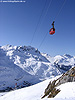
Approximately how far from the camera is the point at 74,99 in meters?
8.89

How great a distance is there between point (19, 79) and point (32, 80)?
51.7 feet

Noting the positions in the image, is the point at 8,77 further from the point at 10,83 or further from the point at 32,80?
the point at 32,80

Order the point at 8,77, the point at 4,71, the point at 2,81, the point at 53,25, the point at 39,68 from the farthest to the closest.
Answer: the point at 39,68, the point at 4,71, the point at 8,77, the point at 2,81, the point at 53,25

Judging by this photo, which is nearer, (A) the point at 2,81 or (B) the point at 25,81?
(A) the point at 2,81

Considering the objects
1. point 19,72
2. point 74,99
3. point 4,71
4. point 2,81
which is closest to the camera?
point 74,99

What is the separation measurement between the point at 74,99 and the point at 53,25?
27.6 ft

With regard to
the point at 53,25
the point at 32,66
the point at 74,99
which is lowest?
the point at 74,99

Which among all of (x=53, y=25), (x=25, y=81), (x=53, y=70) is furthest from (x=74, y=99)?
(x=53, y=70)

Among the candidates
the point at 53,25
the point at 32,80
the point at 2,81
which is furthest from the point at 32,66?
the point at 53,25

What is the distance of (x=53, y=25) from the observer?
39.3ft

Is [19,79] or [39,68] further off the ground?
[39,68]

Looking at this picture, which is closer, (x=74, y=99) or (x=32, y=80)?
(x=74, y=99)

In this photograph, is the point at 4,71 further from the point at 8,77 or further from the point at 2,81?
the point at 2,81

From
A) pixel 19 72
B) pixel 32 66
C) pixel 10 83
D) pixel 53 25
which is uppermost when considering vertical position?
pixel 32 66
